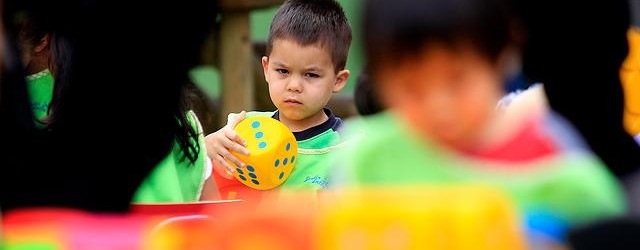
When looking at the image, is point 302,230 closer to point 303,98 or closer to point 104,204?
point 104,204

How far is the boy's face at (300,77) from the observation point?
7.81 feet

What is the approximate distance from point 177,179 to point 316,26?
2.01 ft

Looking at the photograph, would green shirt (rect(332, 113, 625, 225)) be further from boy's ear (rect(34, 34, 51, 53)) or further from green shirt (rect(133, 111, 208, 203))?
boy's ear (rect(34, 34, 51, 53))

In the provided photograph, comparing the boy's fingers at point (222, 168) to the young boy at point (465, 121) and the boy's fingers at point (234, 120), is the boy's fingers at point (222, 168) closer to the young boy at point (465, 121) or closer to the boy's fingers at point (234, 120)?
the boy's fingers at point (234, 120)

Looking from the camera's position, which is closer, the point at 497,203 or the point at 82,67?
the point at 497,203

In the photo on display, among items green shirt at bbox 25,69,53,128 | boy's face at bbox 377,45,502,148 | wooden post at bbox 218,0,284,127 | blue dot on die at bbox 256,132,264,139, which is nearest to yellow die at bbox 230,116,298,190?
blue dot on die at bbox 256,132,264,139

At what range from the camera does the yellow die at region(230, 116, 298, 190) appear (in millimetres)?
2285

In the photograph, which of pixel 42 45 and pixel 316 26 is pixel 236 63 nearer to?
pixel 316 26

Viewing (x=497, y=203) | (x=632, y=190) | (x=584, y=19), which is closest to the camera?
(x=497, y=203)

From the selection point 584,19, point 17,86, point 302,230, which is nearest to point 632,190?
point 584,19

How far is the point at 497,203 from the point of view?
99 centimetres

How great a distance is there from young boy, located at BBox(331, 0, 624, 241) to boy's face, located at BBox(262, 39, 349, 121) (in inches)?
47.7

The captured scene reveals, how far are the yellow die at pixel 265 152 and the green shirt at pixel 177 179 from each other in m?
0.20

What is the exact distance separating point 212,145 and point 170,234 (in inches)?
47.4
